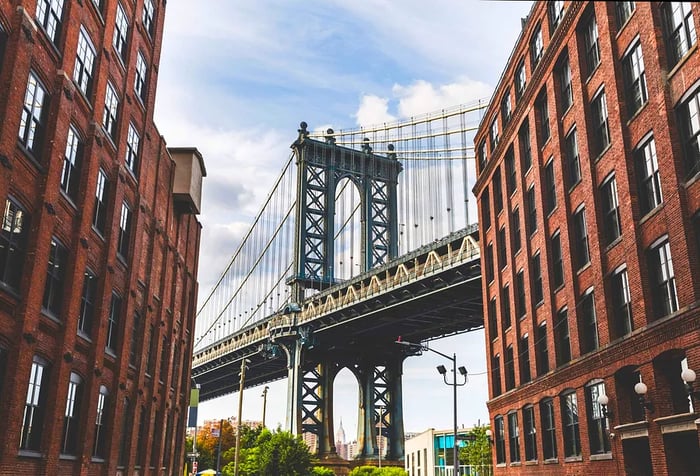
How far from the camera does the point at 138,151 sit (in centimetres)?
2980

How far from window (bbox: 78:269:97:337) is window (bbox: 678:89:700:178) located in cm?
1841

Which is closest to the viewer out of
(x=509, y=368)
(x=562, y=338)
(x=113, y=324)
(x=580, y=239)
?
(x=580, y=239)

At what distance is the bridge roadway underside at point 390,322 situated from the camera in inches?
2139

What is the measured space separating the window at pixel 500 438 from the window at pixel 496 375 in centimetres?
138

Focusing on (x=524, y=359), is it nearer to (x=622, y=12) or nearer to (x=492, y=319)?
(x=492, y=319)

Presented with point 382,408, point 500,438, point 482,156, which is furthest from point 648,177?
point 382,408

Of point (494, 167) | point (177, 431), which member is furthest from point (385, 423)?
point (494, 167)

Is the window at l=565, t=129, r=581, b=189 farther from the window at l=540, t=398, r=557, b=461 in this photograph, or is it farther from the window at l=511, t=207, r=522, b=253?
the window at l=540, t=398, r=557, b=461

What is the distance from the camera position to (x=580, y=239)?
26906 mm

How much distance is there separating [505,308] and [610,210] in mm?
13730

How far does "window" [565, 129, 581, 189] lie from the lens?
2742cm

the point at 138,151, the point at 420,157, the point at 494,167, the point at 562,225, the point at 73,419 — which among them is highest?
the point at 420,157

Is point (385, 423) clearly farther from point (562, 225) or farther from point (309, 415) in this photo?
point (562, 225)

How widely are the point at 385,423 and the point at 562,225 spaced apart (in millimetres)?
57159
